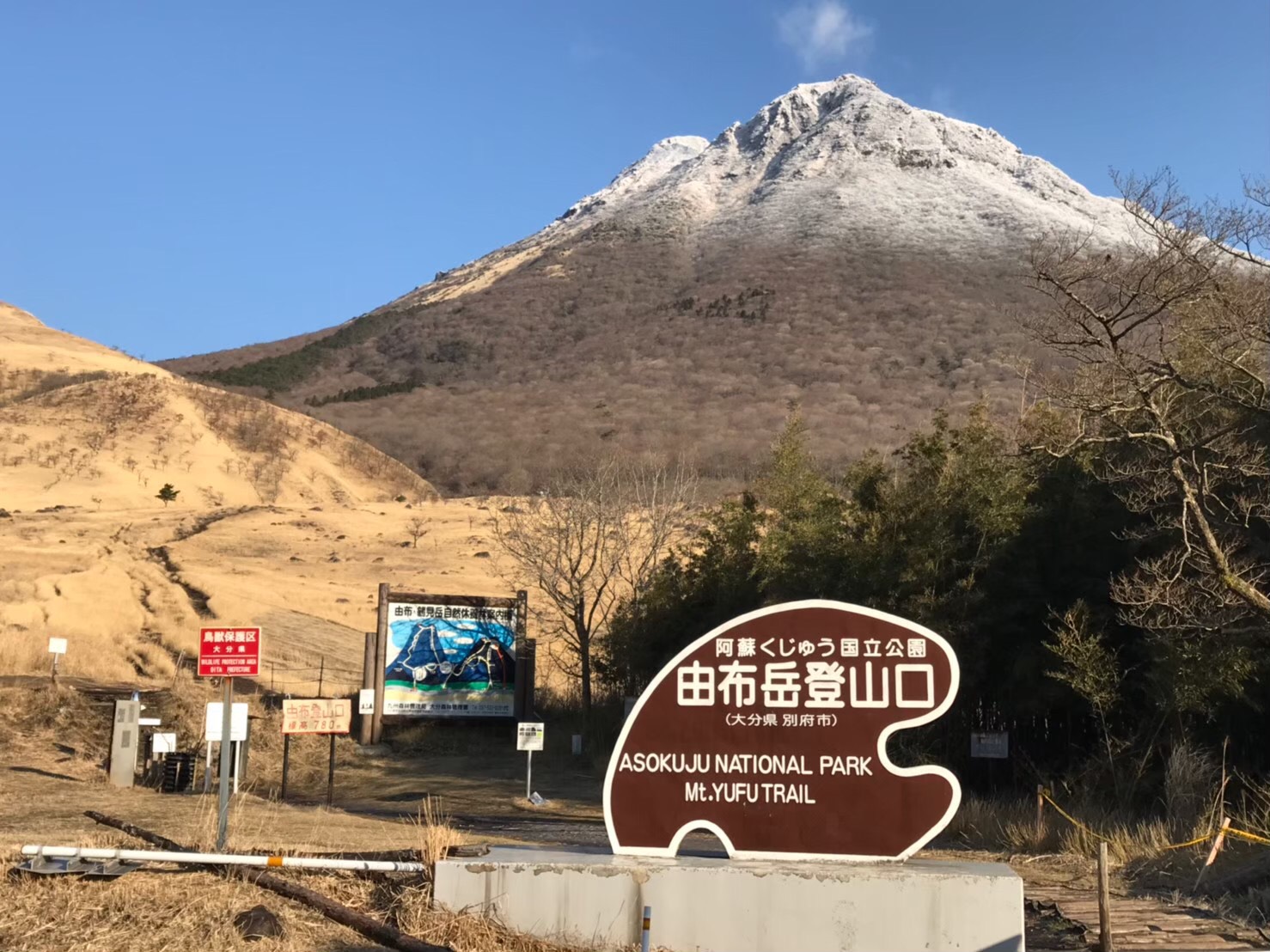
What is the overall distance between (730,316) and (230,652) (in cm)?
10246

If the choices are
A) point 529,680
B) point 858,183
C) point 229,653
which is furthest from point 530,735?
point 858,183

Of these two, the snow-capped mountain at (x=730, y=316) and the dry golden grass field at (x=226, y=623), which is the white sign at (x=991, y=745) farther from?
the snow-capped mountain at (x=730, y=316)

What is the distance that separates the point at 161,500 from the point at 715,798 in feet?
145

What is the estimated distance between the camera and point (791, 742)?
7.93 metres

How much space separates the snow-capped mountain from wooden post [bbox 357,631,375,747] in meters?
41.4

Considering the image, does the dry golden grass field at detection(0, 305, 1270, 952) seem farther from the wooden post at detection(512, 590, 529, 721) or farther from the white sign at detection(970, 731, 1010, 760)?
the white sign at detection(970, 731, 1010, 760)

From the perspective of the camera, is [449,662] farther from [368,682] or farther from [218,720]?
[218,720]

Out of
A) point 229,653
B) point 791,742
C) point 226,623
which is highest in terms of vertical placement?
point 226,623

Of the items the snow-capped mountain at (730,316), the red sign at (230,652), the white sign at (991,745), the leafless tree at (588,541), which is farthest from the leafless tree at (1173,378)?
the snow-capped mountain at (730,316)

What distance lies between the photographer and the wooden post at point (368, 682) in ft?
81.9

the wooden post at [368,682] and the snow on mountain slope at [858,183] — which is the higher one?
the snow on mountain slope at [858,183]

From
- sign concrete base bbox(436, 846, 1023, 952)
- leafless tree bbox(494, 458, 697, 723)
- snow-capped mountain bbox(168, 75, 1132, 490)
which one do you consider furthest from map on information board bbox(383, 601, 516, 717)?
snow-capped mountain bbox(168, 75, 1132, 490)

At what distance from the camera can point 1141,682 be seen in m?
15.2

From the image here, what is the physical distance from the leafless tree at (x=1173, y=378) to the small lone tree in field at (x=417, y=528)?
31369 millimetres
